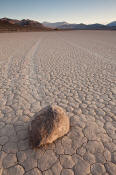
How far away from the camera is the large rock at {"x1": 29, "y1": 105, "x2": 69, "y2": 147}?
2.14 m

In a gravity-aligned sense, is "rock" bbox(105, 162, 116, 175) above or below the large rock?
below

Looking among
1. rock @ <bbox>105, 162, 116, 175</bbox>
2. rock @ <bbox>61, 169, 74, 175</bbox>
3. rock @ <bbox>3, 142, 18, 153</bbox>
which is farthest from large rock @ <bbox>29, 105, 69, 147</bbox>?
rock @ <bbox>105, 162, 116, 175</bbox>

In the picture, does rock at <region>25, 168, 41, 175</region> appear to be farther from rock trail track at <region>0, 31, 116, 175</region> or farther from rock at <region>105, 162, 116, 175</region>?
rock at <region>105, 162, 116, 175</region>

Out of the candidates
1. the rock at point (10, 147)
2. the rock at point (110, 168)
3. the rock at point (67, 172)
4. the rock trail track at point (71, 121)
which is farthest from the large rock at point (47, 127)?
the rock at point (110, 168)

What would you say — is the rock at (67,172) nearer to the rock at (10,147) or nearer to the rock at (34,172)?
the rock at (34,172)

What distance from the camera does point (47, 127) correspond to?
2162mm

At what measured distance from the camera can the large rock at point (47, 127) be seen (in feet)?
7.01

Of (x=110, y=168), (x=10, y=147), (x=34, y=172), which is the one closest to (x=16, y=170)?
(x=34, y=172)

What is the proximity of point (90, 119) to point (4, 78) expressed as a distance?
3637mm

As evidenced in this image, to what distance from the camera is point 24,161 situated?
202 centimetres

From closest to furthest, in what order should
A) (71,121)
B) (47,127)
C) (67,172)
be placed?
1. (67,172)
2. (47,127)
3. (71,121)

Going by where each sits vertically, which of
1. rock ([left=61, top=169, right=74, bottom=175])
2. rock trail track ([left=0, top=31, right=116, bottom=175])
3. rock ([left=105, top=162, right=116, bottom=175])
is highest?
rock trail track ([left=0, top=31, right=116, bottom=175])

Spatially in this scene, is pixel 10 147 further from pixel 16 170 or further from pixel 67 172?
pixel 67 172

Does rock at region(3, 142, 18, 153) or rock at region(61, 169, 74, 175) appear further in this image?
rock at region(3, 142, 18, 153)
